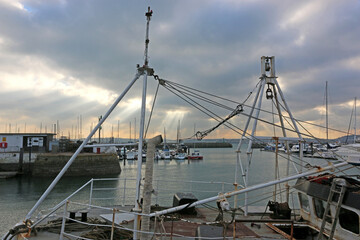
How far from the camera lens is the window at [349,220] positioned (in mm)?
6614

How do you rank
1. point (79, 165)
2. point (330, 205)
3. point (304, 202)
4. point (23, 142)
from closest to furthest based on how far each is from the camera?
point (330, 205) < point (304, 202) < point (79, 165) < point (23, 142)

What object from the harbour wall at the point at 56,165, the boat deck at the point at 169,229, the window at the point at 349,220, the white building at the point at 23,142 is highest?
the white building at the point at 23,142

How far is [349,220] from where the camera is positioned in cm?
680

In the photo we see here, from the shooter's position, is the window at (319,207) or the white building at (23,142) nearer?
the window at (319,207)

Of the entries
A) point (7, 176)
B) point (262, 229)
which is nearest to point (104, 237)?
point (262, 229)

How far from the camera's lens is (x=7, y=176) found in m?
40.9

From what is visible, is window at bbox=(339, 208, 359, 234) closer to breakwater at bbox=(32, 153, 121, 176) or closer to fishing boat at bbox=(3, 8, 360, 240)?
fishing boat at bbox=(3, 8, 360, 240)

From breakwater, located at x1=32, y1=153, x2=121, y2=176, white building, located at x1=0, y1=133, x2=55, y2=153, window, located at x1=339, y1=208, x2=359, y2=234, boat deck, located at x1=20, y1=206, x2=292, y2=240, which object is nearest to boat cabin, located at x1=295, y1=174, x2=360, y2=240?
window, located at x1=339, y1=208, x2=359, y2=234

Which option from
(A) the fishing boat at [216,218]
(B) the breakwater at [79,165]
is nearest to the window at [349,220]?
(A) the fishing boat at [216,218]

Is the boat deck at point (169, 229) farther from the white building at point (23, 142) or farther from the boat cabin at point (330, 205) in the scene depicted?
the white building at point (23, 142)

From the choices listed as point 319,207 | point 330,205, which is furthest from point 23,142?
point 330,205

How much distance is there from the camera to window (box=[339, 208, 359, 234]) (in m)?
6.61

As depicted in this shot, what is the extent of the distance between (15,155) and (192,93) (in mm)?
46168

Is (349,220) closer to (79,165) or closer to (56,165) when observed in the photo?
(79,165)
